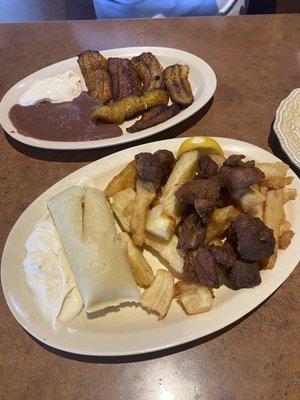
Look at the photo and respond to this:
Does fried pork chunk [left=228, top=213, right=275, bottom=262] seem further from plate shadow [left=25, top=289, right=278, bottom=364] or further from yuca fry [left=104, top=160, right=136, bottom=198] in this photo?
yuca fry [left=104, top=160, right=136, bottom=198]

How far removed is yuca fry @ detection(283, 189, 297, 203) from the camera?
3.84ft

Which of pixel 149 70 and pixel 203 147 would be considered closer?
pixel 203 147

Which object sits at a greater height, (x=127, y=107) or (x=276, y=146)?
(x=127, y=107)

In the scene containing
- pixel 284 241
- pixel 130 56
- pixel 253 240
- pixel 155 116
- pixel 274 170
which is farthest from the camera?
pixel 130 56

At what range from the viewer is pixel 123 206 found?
45.6 inches

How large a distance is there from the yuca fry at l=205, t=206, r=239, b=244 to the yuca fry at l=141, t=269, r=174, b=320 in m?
0.14

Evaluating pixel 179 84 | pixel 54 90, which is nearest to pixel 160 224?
pixel 179 84

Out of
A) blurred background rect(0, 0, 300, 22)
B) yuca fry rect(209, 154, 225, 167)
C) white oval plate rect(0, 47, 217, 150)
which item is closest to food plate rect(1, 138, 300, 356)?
yuca fry rect(209, 154, 225, 167)

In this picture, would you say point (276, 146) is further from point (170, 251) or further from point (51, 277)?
point (51, 277)

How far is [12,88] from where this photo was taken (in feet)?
5.74

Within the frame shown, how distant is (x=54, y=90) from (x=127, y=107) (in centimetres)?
33

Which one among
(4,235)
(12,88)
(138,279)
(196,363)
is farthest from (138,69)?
(196,363)

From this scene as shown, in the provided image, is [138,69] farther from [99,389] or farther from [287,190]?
[99,389]

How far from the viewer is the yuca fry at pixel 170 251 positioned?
1.06m
